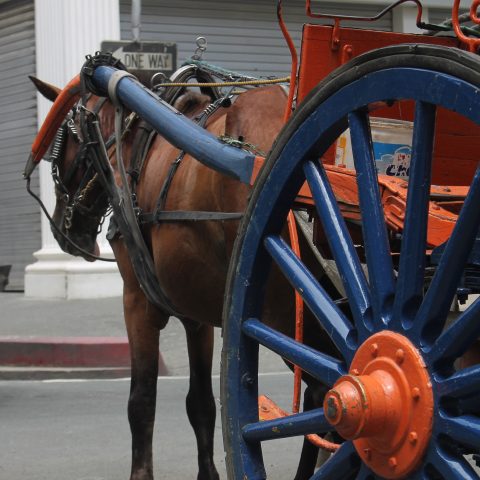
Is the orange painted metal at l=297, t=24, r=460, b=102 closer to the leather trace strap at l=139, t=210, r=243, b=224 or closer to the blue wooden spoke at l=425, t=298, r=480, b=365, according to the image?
the leather trace strap at l=139, t=210, r=243, b=224

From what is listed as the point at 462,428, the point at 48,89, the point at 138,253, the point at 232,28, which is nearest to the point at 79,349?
the point at 48,89

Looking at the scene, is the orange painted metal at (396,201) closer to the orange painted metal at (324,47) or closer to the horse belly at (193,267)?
the orange painted metal at (324,47)

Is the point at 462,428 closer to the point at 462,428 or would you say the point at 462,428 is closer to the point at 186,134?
the point at 462,428

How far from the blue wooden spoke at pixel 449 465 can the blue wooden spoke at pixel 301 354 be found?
360 mm

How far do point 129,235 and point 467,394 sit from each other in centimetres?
259

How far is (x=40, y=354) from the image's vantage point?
938 cm

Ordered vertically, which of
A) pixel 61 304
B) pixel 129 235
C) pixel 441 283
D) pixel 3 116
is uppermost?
pixel 441 283

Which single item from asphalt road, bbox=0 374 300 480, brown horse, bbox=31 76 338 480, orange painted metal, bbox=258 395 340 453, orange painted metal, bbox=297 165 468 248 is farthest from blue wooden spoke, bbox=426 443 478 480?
asphalt road, bbox=0 374 300 480

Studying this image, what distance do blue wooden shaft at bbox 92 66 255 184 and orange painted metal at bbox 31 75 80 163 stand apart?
106cm

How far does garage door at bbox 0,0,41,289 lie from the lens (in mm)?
13547

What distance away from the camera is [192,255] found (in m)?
4.04

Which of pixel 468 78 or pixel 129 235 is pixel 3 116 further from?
pixel 468 78

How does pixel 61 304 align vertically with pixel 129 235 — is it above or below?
below

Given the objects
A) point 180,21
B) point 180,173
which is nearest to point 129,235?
point 180,173
